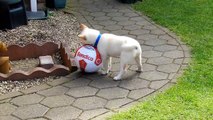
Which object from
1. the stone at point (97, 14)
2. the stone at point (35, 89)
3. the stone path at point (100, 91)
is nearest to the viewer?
the stone path at point (100, 91)

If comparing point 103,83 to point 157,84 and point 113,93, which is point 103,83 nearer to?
point 113,93

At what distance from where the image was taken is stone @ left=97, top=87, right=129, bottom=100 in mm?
4176

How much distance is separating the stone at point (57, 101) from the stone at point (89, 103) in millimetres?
84

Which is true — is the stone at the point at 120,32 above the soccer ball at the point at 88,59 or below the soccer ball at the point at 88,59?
below

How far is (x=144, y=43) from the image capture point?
18.9 feet

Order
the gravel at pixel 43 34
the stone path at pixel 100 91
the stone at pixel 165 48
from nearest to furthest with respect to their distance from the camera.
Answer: the stone path at pixel 100 91 < the gravel at pixel 43 34 < the stone at pixel 165 48

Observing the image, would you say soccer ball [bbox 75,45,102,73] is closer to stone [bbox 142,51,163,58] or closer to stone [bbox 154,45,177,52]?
stone [bbox 142,51,163,58]

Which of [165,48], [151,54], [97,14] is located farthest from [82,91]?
[97,14]

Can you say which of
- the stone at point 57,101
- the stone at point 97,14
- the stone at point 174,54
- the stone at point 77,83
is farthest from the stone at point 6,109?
the stone at point 97,14

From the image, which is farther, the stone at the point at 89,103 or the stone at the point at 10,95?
the stone at the point at 10,95

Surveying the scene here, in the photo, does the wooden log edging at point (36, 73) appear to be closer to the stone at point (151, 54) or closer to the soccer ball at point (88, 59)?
the soccer ball at point (88, 59)

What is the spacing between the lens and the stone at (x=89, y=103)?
3965 mm

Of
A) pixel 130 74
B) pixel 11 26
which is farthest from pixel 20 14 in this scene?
pixel 130 74

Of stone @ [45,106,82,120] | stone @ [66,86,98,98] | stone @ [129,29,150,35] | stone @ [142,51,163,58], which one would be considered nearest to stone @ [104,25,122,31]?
stone @ [129,29,150,35]
